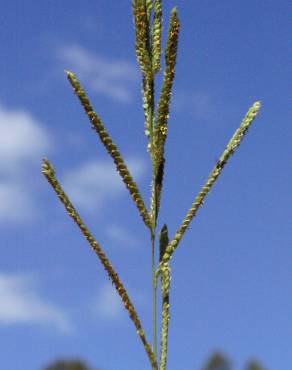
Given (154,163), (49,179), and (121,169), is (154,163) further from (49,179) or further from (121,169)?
(49,179)

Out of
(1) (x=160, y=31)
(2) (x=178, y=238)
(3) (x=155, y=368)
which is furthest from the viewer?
(1) (x=160, y=31)

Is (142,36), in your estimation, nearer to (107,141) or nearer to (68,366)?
(107,141)

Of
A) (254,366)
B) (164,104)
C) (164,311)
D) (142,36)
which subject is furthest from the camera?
(254,366)

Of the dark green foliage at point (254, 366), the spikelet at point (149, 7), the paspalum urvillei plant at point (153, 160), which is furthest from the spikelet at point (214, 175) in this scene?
the dark green foliage at point (254, 366)

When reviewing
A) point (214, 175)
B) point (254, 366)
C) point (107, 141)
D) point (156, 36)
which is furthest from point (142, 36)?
point (254, 366)

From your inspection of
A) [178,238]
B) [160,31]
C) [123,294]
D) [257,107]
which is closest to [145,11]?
[160,31]
